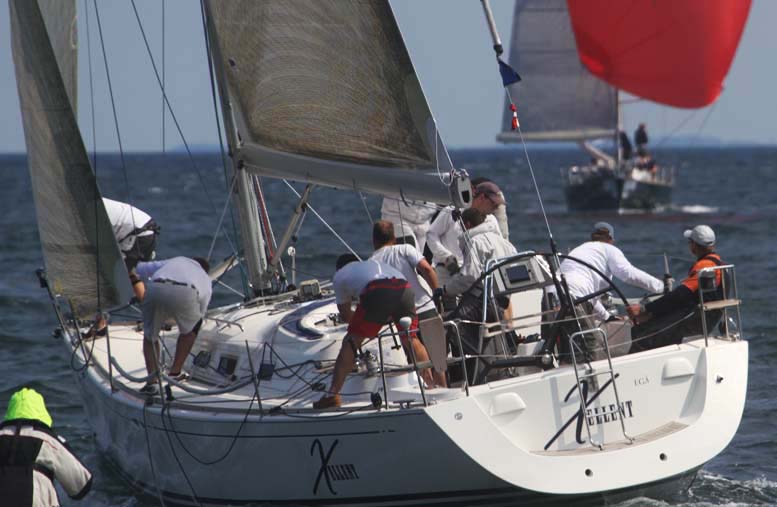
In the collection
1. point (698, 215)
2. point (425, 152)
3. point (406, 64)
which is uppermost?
point (406, 64)

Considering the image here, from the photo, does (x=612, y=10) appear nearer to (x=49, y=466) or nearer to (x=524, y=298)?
(x=524, y=298)

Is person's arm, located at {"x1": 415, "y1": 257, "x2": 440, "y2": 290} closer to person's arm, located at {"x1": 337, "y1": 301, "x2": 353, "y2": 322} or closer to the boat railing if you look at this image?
person's arm, located at {"x1": 337, "y1": 301, "x2": 353, "y2": 322}

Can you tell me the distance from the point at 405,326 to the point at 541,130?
36.4m

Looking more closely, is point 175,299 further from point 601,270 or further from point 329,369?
point 601,270

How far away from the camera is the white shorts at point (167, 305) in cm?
865

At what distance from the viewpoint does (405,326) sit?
7.18 metres

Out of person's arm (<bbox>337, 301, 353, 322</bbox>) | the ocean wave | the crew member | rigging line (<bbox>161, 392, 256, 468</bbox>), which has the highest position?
person's arm (<bbox>337, 301, 353, 322</bbox>)

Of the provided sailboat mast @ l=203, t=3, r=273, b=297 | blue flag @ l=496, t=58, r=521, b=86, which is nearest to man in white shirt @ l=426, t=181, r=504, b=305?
blue flag @ l=496, t=58, r=521, b=86

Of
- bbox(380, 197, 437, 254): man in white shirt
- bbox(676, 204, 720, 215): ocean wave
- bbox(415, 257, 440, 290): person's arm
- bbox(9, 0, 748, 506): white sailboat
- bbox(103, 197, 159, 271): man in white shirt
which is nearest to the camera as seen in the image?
bbox(9, 0, 748, 506): white sailboat

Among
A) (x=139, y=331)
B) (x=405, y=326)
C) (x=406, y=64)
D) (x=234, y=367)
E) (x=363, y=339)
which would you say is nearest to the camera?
(x=405, y=326)

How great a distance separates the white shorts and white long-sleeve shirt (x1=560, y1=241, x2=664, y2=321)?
7.84ft

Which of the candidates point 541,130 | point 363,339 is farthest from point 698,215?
point 363,339

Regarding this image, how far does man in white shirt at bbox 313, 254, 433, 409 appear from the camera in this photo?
756 centimetres

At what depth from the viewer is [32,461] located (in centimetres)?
628
